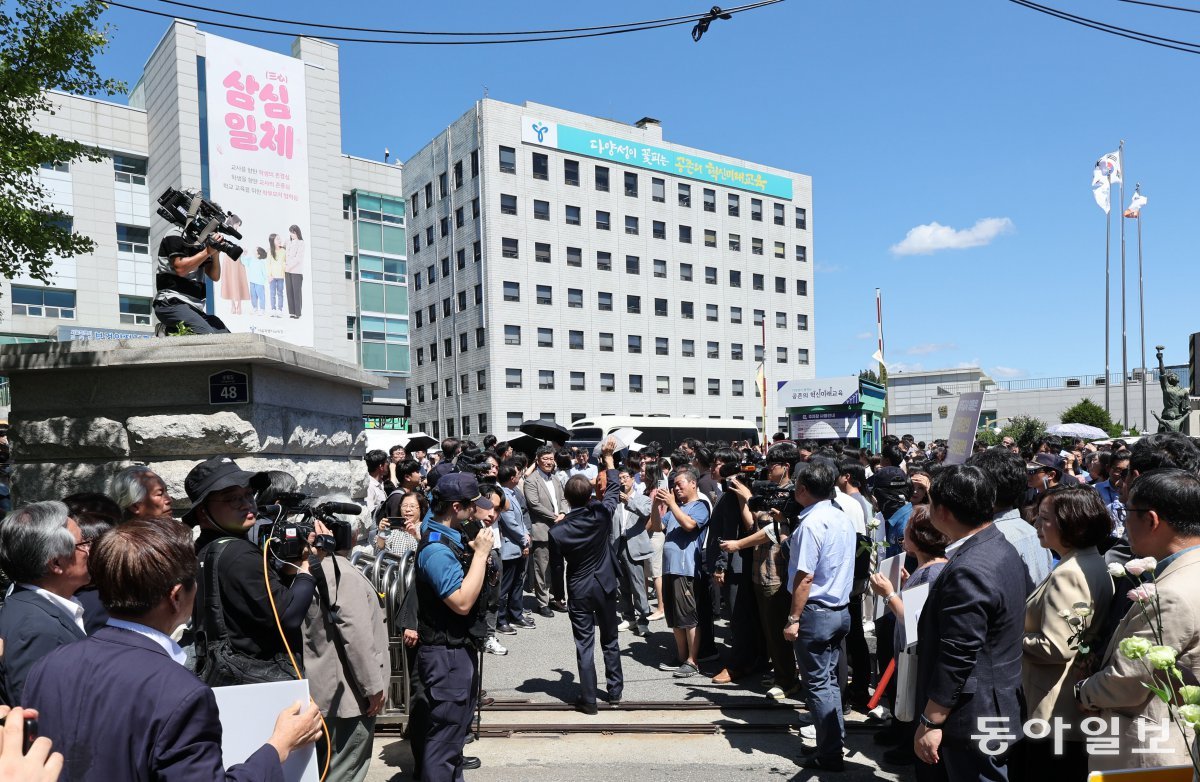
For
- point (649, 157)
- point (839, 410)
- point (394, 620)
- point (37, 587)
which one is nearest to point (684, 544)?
point (394, 620)

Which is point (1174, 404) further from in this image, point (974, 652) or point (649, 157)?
point (649, 157)

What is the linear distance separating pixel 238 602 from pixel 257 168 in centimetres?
2858

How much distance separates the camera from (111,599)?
6.92ft

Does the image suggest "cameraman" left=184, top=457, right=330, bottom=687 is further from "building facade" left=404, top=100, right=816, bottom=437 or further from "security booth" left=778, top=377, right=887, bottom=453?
"building facade" left=404, top=100, right=816, bottom=437

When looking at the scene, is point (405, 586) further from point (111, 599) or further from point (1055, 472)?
point (1055, 472)

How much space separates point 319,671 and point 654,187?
51261mm

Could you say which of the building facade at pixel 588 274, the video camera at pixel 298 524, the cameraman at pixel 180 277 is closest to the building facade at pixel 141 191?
the building facade at pixel 588 274

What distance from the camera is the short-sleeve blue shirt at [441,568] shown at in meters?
4.33

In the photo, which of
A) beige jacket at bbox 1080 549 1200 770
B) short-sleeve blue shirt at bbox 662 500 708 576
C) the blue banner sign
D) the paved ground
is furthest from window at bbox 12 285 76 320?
beige jacket at bbox 1080 549 1200 770

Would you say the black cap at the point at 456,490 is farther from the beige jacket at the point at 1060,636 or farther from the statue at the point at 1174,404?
the statue at the point at 1174,404

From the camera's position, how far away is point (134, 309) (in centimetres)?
4191

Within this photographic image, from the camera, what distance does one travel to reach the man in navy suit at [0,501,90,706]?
9.02 feet

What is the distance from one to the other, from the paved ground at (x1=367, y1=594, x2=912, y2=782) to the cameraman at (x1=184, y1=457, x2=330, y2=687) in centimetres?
221

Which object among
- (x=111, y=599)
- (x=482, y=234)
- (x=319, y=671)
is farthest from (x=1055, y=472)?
(x=482, y=234)
